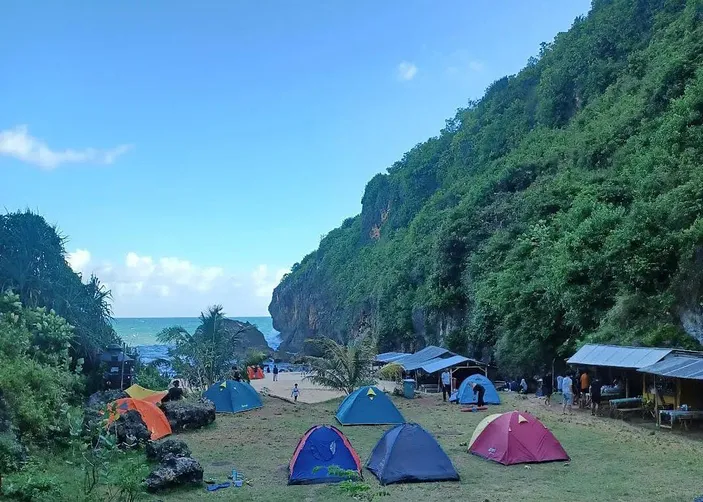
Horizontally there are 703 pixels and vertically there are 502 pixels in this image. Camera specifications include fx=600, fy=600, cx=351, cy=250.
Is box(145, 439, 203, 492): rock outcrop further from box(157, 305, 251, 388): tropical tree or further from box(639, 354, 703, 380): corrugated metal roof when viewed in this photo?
box(157, 305, 251, 388): tropical tree

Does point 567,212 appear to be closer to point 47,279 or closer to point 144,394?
point 144,394

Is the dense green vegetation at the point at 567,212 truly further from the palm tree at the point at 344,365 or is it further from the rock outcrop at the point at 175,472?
the rock outcrop at the point at 175,472

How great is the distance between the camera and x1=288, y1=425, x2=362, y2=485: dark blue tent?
11.4 metres

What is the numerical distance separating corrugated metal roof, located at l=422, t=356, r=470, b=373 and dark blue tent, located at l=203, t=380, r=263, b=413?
8284 mm

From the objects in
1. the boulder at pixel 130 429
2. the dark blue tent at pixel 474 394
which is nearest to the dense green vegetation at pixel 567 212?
the dark blue tent at pixel 474 394

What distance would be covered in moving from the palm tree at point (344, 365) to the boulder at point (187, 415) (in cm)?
628

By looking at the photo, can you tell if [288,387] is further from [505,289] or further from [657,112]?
[657,112]

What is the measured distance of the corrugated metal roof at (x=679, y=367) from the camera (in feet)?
45.2

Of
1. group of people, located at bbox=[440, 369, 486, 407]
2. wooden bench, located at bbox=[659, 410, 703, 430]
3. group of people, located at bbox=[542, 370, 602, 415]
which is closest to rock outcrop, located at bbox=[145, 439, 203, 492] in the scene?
wooden bench, located at bbox=[659, 410, 703, 430]

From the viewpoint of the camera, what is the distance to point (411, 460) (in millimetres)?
11344

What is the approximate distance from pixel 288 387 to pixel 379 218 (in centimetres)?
4458

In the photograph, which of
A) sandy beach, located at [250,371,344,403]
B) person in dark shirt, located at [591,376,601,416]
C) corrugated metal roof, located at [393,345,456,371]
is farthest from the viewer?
corrugated metal roof, located at [393,345,456,371]

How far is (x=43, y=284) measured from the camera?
25203mm

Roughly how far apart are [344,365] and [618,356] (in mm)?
10560
